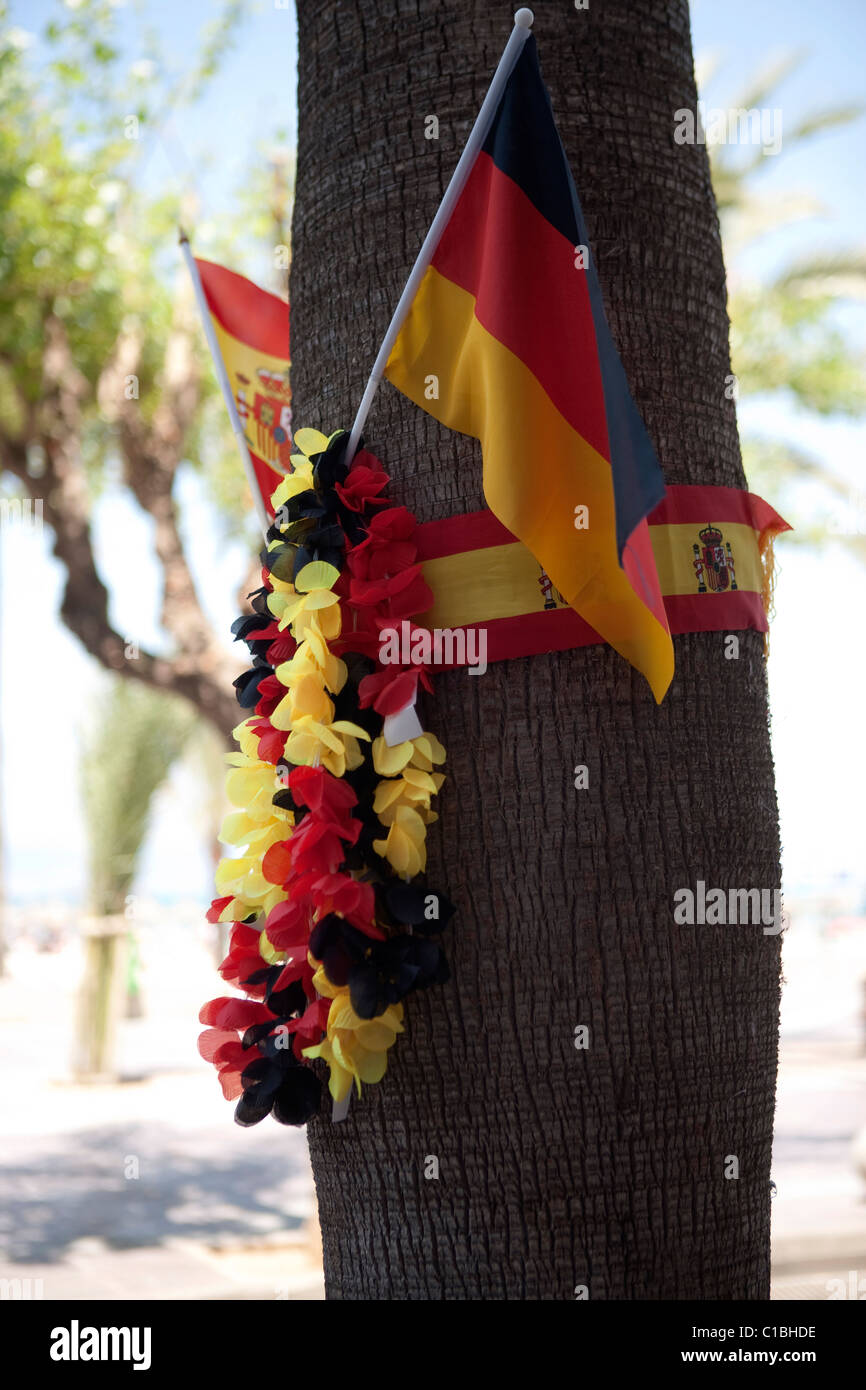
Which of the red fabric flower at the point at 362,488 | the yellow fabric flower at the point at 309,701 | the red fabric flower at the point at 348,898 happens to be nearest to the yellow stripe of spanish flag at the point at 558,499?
the red fabric flower at the point at 362,488

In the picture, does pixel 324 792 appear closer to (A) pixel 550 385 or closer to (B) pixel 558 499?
(B) pixel 558 499

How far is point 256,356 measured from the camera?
3621 millimetres

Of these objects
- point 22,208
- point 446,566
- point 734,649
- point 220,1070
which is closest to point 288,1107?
point 220,1070

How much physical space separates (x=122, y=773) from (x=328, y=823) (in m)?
12.0

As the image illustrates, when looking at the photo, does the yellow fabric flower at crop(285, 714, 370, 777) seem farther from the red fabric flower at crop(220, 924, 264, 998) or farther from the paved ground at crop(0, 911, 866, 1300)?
the paved ground at crop(0, 911, 866, 1300)

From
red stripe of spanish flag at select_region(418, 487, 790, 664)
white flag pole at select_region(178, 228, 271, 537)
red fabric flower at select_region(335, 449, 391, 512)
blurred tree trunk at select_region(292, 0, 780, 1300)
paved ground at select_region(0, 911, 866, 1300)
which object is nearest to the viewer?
blurred tree trunk at select_region(292, 0, 780, 1300)

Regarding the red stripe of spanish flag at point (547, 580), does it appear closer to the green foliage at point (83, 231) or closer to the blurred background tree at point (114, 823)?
the green foliage at point (83, 231)

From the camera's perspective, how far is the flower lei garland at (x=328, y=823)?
2275 millimetres

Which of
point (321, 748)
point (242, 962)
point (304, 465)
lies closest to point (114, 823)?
point (242, 962)

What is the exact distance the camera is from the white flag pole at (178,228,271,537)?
10.4ft

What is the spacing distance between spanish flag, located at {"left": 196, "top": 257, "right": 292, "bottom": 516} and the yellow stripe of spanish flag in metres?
1.17

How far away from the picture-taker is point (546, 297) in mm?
2334

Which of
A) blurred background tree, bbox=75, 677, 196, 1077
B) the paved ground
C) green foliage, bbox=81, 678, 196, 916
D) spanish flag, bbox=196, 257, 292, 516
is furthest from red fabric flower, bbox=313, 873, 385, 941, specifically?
green foliage, bbox=81, 678, 196, 916

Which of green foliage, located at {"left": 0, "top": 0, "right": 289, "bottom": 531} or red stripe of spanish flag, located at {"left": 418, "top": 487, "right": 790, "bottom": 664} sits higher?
green foliage, located at {"left": 0, "top": 0, "right": 289, "bottom": 531}
